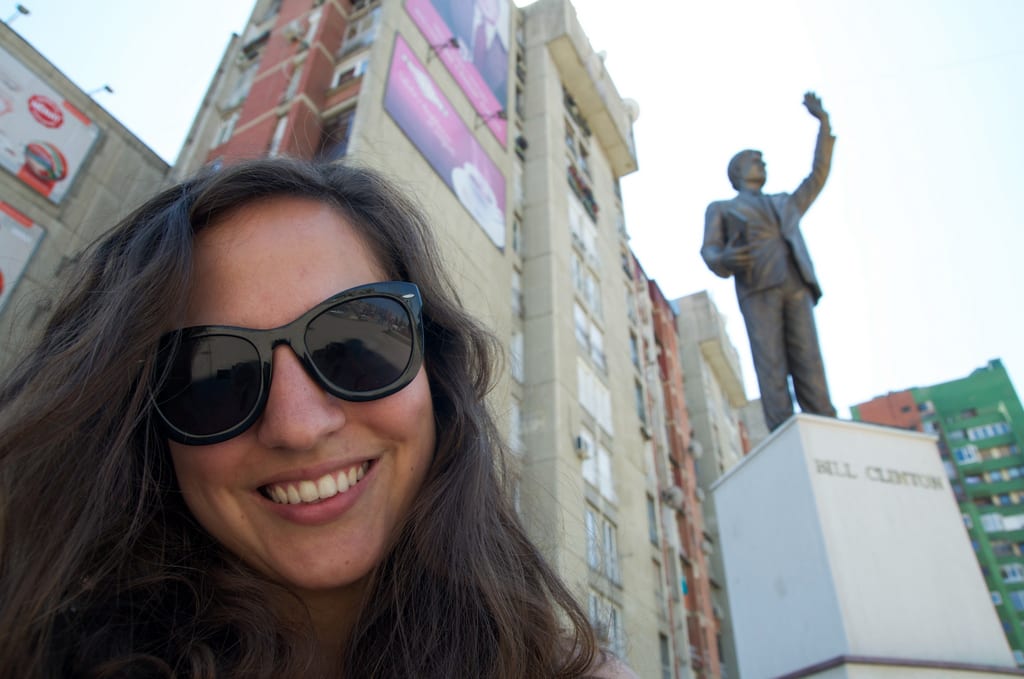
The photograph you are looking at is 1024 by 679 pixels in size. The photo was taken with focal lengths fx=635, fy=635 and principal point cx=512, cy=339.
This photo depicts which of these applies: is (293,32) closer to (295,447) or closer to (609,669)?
(295,447)

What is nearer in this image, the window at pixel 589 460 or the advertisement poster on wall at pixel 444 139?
the advertisement poster on wall at pixel 444 139

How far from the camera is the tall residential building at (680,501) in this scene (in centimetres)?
2405

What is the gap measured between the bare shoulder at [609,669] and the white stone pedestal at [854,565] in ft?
8.51

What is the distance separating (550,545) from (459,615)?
0.83 m

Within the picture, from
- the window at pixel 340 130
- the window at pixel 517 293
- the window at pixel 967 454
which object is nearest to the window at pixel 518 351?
the window at pixel 517 293

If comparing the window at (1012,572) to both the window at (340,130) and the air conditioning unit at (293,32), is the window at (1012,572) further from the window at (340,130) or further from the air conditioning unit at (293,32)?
the air conditioning unit at (293,32)

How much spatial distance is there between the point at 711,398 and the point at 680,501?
541 inches

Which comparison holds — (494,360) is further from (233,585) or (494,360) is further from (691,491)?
(691,491)

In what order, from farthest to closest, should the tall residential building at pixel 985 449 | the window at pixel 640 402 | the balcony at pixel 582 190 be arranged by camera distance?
the tall residential building at pixel 985 449 → the balcony at pixel 582 190 → the window at pixel 640 402

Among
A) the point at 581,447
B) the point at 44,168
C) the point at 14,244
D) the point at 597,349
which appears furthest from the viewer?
the point at 597,349

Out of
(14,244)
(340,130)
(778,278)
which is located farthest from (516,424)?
(778,278)

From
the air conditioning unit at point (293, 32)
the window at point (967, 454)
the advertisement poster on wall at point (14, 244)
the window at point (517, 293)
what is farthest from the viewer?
the window at point (967, 454)

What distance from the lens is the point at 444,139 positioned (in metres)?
17.3

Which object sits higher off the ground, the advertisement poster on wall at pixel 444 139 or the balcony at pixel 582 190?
the balcony at pixel 582 190
